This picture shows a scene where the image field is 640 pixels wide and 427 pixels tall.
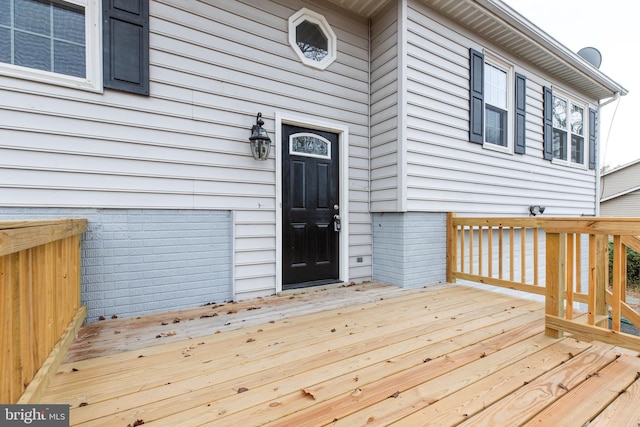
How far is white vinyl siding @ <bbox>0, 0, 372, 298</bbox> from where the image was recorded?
92.4 inches

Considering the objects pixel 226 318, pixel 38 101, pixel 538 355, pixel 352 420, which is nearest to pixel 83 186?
pixel 38 101

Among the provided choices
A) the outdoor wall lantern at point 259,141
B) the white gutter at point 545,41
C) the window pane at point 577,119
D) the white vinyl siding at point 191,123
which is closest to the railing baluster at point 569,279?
the white vinyl siding at point 191,123

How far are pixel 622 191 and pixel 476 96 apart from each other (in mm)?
15033

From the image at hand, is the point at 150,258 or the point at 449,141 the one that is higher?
the point at 449,141

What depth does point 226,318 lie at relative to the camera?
258 cm

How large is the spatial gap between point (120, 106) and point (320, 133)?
2.12 meters

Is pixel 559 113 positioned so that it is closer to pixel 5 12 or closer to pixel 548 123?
pixel 548 123

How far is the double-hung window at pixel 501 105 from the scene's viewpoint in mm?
4430

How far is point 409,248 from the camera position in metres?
3.68

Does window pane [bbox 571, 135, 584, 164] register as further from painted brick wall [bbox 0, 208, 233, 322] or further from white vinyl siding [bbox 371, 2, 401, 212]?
painted brick wall [bbox 0, 208, 233, 322]

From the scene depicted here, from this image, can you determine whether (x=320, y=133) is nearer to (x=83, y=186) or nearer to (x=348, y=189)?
(x=348, y=189)

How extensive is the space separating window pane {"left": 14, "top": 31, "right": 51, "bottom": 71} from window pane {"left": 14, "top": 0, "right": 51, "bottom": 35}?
0.07 metres

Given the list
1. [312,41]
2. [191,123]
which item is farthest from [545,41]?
[191,123]

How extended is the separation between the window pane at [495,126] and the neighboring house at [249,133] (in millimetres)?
32
